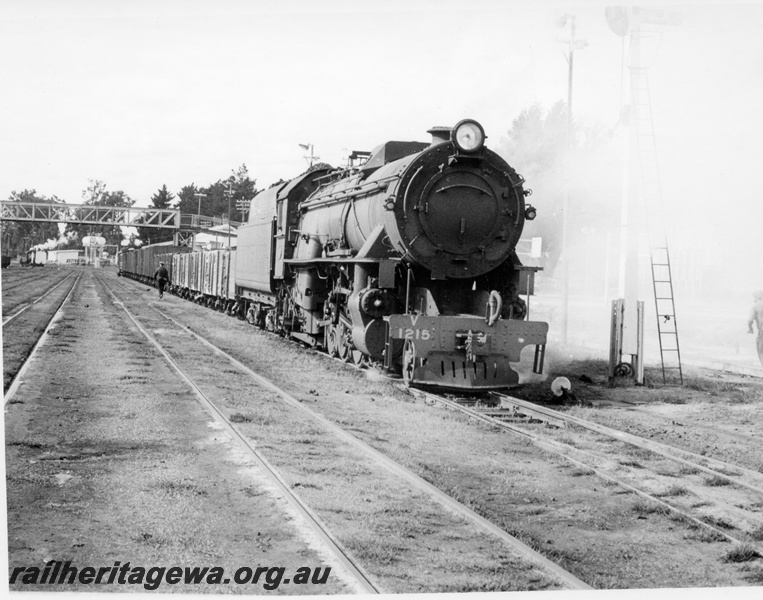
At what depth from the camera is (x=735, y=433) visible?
373 inches

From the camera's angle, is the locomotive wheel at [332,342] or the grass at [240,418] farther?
Answer: the locomotive wheel at [332,342]

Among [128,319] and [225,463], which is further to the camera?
[128,319]

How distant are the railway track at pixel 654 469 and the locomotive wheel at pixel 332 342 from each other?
16.2 feet

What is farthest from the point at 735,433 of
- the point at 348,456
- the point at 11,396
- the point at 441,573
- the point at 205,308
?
the point at 205,308

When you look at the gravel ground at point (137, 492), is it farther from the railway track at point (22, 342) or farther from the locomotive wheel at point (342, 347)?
the locomotive wheel at point (342, 347)

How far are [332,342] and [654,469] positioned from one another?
8221 millimetres

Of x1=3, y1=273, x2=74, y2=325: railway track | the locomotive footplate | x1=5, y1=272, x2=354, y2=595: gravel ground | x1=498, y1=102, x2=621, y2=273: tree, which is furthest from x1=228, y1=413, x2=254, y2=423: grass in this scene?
x1=3, y1=273, x2=74, y2=325: railway track

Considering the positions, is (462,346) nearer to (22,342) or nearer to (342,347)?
(342,347)

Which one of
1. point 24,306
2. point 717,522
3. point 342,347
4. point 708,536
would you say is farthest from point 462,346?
point 24,306

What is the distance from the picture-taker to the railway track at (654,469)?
5898mm

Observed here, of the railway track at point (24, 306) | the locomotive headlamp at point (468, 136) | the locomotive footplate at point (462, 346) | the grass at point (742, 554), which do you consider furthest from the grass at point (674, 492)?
the railway track at point (24, 306)

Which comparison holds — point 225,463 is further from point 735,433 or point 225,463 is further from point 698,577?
point 735,433

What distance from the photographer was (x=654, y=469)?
7254 millimetres

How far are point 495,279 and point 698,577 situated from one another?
24.7 ft
